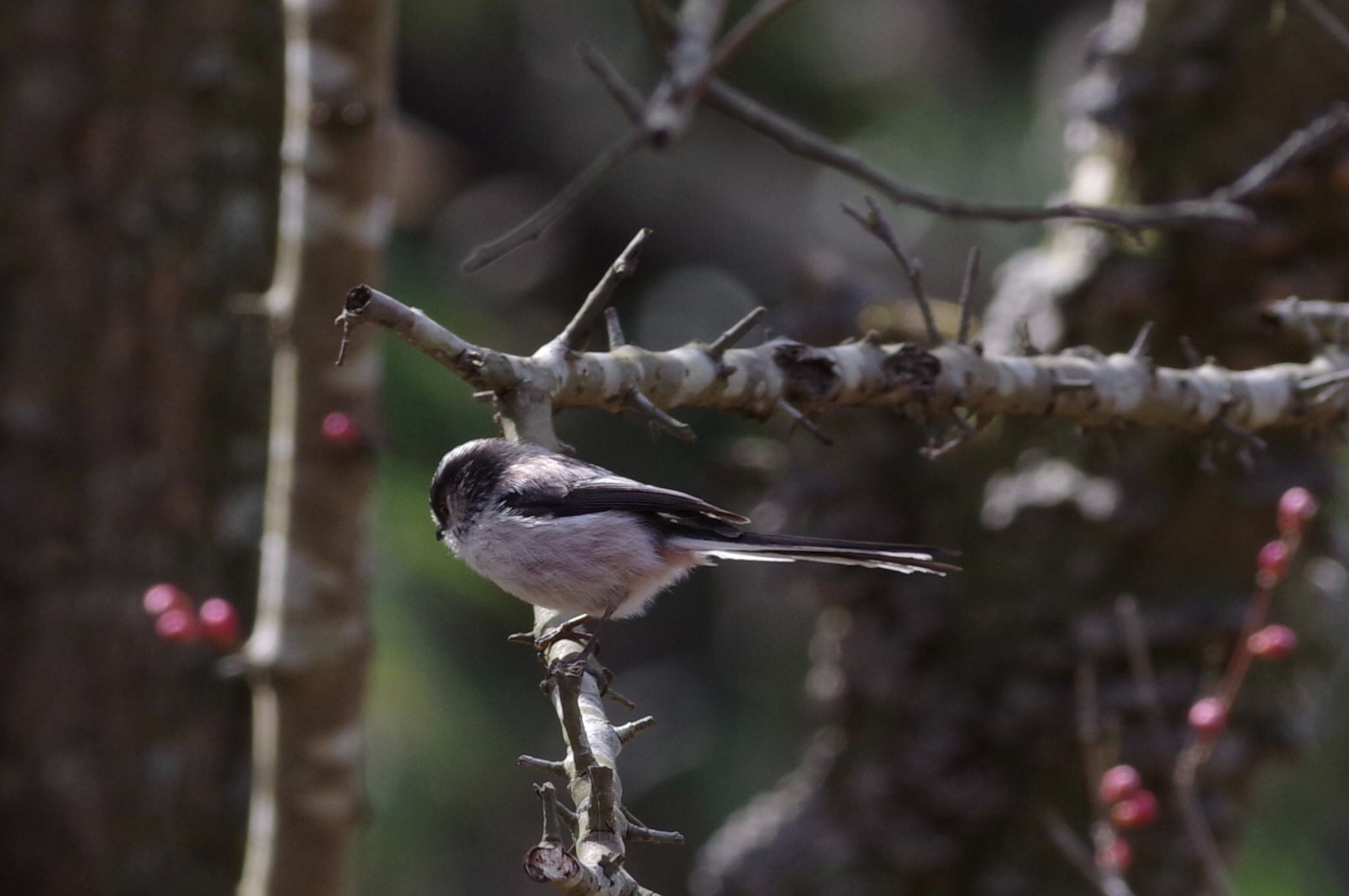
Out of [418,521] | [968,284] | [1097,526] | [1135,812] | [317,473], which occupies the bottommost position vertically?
[1135,812]

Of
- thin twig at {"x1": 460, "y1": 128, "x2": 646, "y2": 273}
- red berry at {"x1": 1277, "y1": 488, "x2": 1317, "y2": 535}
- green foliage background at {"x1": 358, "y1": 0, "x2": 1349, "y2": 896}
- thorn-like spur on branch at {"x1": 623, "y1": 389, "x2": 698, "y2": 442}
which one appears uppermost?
green foliage background at {"x1": 358, "y1": 0, "x2": 1349, "y2": 896}

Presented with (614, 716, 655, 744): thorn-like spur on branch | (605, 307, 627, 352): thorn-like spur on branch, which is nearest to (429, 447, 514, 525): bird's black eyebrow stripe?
(605, 307, 627, 352): thorn-like spur on branch

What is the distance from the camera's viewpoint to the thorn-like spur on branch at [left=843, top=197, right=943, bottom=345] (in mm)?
2322

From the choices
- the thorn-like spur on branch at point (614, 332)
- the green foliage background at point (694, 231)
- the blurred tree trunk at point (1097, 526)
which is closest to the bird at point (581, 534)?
the thorn-like spur on branch at point (614, 332)

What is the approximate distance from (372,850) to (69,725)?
3021 mm

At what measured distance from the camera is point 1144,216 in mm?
2578

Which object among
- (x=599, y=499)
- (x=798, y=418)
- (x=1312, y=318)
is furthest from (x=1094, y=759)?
(x=798, y=418)

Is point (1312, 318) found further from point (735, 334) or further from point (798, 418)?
point (735, 334)

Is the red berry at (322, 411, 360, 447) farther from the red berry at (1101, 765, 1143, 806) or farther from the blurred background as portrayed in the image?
the red berry at (1101, 765, 1143, 806)

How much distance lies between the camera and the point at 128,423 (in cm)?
407

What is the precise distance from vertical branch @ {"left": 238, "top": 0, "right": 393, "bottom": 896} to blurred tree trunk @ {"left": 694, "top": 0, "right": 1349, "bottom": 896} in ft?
6.45

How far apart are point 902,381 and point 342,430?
112 centimetres

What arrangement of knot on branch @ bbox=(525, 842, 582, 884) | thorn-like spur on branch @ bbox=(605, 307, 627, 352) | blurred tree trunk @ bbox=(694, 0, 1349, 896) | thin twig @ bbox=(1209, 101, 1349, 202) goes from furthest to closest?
blurred tree trunk @ bbox=(694, 0, 1349, 896), thin twig @ bbox=(1209, 101, 1349, 202), thorn-like spur on branch @ bbox=(605, 307, 627, 352), knot on branch @ bbox=(525, 842, 582, 884)

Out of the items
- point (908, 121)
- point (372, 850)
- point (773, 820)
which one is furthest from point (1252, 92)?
point (908, 121)
